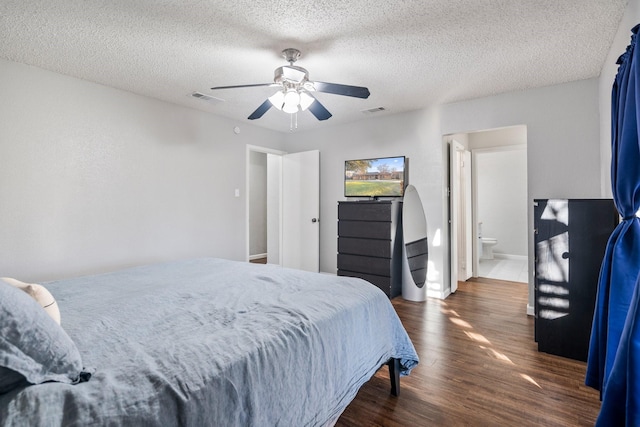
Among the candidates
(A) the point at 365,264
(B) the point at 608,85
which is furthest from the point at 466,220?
(B) the point at 608,85

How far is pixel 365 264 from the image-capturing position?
410 centimetres

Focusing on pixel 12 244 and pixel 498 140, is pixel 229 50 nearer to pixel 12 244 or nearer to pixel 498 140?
pixel 12 244

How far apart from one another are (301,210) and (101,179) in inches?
107

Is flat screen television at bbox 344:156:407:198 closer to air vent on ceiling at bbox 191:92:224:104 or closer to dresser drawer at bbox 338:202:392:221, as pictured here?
dresser drawer at bbox 338:202:392:221

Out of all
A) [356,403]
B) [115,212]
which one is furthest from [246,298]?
[115,212]

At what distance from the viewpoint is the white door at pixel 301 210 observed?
502 cm

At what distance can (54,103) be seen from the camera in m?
2.96

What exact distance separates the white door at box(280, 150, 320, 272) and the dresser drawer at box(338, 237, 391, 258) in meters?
0.83

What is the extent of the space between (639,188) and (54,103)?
4359mm

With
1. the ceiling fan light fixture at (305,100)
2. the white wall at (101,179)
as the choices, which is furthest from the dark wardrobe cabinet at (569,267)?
the white wall at (101,179)

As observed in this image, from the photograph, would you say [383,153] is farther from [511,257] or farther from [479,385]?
[511,257]

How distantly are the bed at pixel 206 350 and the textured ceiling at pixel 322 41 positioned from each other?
1718mm

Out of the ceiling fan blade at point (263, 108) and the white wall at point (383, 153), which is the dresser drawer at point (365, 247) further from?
the ceiling fan blade at point (263, 108)

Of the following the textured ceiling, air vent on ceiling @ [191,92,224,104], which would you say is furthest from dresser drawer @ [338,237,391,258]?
air vent on ceiling @ [191,92,224,104]
